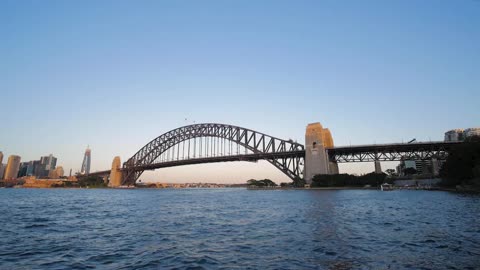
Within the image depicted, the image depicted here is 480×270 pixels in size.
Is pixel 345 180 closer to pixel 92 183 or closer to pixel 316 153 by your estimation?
pixel 316 153

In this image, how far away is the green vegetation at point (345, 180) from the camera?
66.6m

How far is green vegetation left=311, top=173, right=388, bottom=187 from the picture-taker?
66.6 m

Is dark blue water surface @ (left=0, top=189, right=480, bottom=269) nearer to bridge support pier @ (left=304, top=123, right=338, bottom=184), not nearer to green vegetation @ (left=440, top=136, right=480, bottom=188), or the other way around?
green vegetation @ (left=440, top=136, right=480, bottom=188)

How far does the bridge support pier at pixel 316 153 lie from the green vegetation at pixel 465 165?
2522 cm

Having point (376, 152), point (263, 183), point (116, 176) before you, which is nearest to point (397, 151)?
point (376, 152)

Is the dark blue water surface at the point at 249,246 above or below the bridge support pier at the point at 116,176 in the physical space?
below

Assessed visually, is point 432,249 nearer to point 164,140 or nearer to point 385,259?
point 385,259

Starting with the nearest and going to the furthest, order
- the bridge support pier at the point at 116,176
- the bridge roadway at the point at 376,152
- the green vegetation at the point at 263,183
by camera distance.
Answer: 1. the bridge roadway at the point at 376,152
2. the bridge support pier at the point at 116,176
3. the green vegetation at the point at 263,183

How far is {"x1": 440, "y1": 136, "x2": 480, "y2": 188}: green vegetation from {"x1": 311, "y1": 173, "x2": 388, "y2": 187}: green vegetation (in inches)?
888

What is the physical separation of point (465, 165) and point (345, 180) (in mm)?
28443

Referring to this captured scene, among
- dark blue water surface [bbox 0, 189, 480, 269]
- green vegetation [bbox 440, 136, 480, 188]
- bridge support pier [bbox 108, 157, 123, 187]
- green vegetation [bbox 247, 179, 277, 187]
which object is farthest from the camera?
green vegetation [bbox 247, 179, 277, 187]

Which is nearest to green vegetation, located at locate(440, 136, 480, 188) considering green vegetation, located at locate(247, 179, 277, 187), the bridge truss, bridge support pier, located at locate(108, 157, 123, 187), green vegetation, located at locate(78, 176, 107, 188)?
the bridge truss

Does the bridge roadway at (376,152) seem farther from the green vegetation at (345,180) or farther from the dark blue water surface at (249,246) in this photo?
the dark blue water surface at (249,246)

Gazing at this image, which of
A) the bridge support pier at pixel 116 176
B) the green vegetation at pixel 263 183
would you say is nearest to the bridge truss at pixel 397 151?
the green vegetation at pixel 263 183
